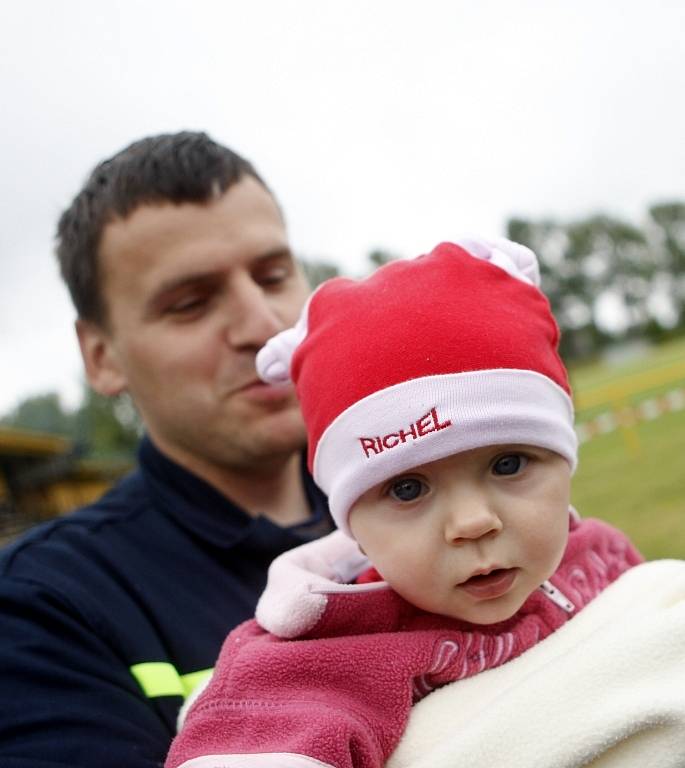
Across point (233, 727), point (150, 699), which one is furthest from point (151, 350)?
point (233, 727)

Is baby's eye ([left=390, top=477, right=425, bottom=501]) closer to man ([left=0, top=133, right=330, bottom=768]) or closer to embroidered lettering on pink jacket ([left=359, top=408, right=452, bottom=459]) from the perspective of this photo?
embroidered lettering on pink jacket ([left=359, top=408, right=452, bottom=459])

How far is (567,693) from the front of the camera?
106 cm

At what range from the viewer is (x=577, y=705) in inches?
41.1

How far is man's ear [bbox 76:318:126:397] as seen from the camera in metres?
2.33

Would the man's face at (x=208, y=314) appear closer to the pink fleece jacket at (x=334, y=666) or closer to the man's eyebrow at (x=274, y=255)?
the man's eyebrow at (x=274, y=255)

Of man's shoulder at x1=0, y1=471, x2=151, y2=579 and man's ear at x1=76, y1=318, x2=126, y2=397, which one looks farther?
man's ear at x1=76, y1=318, x2=126, y2=397

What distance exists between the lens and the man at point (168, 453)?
148 centimetres

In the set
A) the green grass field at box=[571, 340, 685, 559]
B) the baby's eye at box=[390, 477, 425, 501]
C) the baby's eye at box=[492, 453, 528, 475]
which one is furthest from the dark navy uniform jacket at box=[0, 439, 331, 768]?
the green grass field at box=[571, 340, 685, 559]

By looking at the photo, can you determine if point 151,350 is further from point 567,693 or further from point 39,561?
point 567,693

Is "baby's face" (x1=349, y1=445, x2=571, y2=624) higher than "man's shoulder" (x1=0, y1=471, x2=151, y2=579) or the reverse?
higher

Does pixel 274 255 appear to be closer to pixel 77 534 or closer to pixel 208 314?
pixel 208 314

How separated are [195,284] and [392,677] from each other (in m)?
1.23

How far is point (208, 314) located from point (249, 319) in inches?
5.2

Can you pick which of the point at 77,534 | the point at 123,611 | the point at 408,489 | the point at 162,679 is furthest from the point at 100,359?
the point at 408,489
